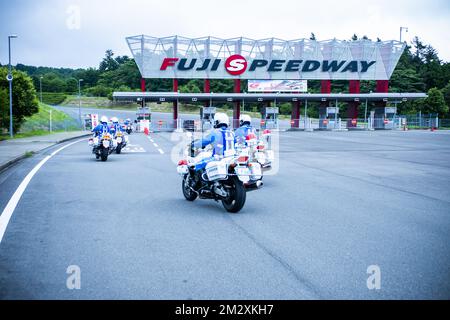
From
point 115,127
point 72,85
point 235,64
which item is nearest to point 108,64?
point 72,85

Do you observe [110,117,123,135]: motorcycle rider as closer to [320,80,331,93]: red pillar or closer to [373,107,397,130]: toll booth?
[373,107,397,130]: toll booth

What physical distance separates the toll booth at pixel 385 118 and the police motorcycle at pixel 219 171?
4987cm

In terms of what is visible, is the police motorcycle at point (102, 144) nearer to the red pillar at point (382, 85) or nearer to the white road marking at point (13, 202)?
the white road marking at point (13, 202)

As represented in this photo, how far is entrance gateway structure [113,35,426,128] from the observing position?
54406 millimetres

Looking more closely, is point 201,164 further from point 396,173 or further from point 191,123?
point 191,123

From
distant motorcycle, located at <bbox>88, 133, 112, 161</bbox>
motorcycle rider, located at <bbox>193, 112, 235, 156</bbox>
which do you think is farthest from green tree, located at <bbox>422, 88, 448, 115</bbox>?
motorcycle rider, located at <bbox>193, 112, 235, 156</bbox>

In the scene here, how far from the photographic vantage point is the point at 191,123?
47.4 metres

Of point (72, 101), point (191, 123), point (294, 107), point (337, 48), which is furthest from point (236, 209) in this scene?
point (72, 101)

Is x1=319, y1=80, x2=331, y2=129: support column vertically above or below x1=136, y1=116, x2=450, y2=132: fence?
above

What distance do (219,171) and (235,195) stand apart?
1.63 feet

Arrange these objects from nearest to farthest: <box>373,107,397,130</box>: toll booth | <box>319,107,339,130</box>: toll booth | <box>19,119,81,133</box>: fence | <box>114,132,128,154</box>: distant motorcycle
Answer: <box>114,132,128,154</box>: distant motorcycle
<box>19,119,81,133</box>: fence
<box>319,107,339,130</box>: toll booth
<box>373,107,397,130</box>: toll booth

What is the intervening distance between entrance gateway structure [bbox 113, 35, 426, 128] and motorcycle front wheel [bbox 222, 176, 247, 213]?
42986mm

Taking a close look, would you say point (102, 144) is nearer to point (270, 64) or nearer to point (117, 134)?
point (117, 134)
